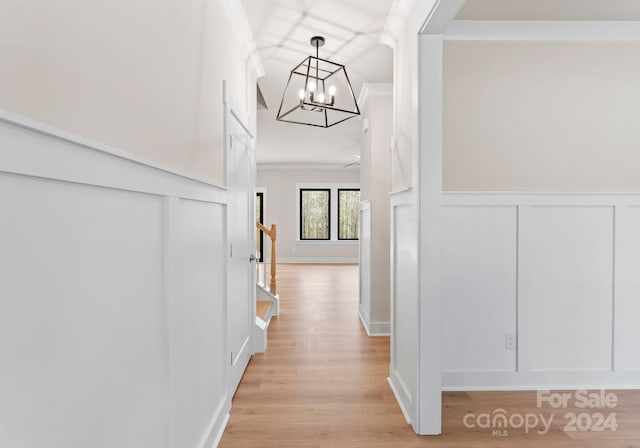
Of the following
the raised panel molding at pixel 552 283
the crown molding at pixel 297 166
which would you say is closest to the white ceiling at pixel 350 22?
the raised panel molding at pixel 552 283

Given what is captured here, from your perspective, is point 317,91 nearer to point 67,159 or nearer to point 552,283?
point 552,283

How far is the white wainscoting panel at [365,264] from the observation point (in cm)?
400

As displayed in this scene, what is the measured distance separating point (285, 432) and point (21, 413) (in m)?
1.61

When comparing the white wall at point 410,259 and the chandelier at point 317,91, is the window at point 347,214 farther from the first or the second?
the white wall at point 410,259

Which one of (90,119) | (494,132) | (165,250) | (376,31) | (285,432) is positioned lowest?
(285,432)

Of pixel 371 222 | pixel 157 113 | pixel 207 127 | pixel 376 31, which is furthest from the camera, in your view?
pixel 371 222

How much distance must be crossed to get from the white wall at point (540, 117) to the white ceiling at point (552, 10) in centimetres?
17

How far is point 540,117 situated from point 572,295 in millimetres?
1254

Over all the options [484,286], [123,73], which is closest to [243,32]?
[123,73]

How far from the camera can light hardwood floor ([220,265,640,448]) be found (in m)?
1.99

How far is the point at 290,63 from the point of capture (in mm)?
3371

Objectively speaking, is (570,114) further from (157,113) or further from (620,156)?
(157,113)

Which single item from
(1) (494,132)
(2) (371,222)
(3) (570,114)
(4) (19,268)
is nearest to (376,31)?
(1) (494,132)

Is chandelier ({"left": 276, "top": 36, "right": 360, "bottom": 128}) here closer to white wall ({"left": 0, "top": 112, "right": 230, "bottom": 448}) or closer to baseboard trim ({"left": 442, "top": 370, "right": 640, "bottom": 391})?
white wall ({"left": 0, "top": 112, "right": 230, "bottom": 448})
